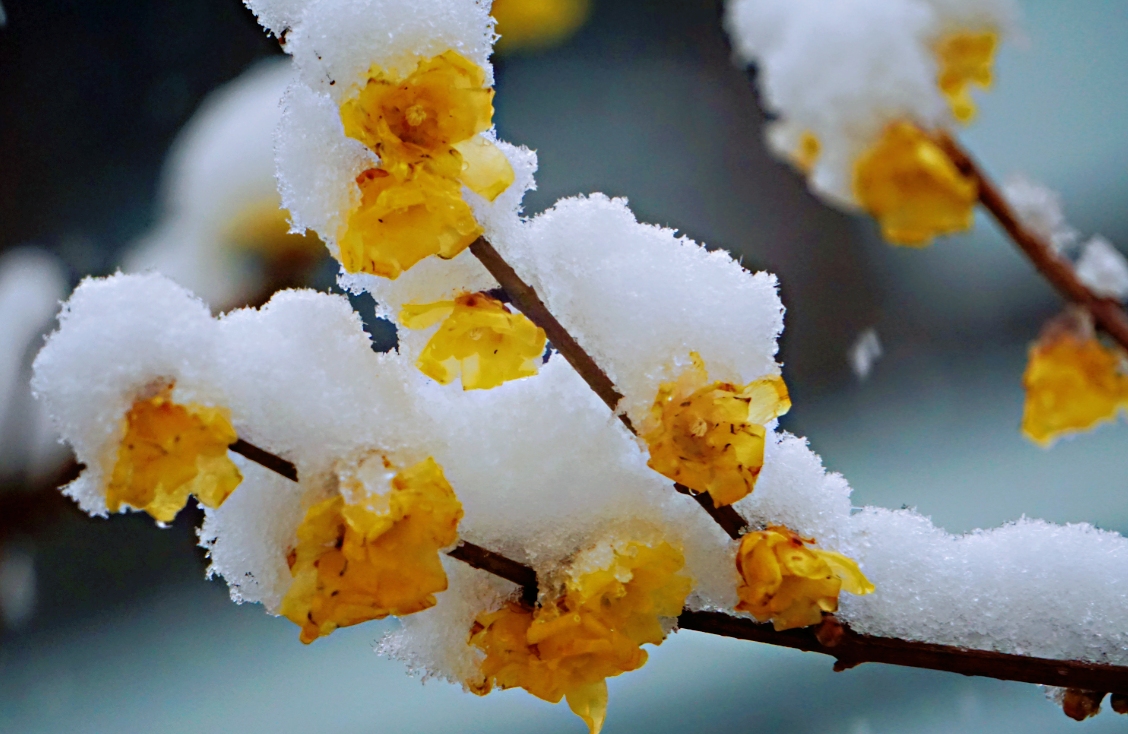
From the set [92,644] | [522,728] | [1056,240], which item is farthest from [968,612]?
[92,644]

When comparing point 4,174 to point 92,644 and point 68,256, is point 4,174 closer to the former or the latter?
point 68,256

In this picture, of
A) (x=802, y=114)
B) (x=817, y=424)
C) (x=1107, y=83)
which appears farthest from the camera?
(x=817, y=424)

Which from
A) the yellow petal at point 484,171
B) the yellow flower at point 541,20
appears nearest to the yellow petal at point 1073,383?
the yellow petal at point 484,171

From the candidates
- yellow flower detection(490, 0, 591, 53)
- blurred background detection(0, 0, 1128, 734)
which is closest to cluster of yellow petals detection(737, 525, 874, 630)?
blurred background detection(0, 0, 1128, 734)

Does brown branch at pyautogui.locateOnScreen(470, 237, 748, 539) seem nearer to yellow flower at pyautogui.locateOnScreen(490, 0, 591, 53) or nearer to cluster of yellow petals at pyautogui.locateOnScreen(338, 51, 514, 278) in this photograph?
cluster of yellow petals at pyautogui.locateOnScreen(338, 51, 514, 278)

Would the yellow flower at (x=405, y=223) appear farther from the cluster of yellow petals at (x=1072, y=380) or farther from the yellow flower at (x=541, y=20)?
the yellow flower at (x=541, y=20)

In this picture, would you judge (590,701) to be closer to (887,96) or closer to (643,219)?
(887,96)
